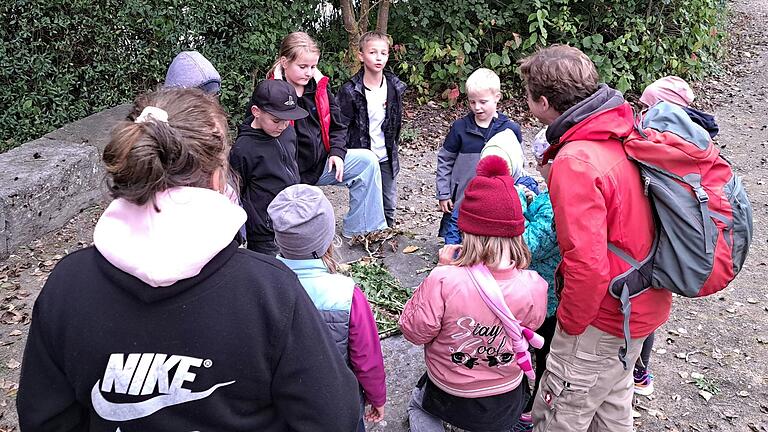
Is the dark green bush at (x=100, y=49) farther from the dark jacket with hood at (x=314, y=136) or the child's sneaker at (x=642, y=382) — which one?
the child's sneaker at (x=642, y=382)

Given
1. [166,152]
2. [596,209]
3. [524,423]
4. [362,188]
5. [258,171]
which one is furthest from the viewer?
[362,188]

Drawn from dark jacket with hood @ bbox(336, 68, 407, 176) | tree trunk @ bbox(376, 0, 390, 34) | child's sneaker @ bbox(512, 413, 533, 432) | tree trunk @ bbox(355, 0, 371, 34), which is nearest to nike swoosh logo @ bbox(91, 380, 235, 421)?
child's sneaker @ bbox(512, 413, 533, 432)

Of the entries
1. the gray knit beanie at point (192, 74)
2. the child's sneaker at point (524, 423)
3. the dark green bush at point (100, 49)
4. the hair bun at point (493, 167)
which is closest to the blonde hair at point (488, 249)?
the hair bun at point (493, 167)

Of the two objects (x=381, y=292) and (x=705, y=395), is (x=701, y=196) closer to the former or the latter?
(x=705, y=395)

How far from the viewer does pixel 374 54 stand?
5.19 m

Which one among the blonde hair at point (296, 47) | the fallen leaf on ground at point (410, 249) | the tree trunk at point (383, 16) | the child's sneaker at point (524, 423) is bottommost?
the fallen leaf on ground at point (410, 249)

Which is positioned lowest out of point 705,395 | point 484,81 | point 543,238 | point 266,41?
point 705,395

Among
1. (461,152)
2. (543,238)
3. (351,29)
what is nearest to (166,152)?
(543,238)

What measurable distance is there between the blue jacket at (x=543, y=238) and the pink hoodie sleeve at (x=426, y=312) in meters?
0.68

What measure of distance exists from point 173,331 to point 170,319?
0.03m

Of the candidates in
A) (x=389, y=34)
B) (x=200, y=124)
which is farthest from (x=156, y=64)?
(x=200, y=124)

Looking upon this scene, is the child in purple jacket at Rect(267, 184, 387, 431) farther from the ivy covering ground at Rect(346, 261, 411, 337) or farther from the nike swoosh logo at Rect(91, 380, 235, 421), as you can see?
the ivy covering ground at Rect(346, 261, 411, 337)

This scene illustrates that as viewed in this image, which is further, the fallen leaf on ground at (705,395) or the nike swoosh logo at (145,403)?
the fallen leaf on ground at (705,395)

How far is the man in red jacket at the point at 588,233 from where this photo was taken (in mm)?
2631
